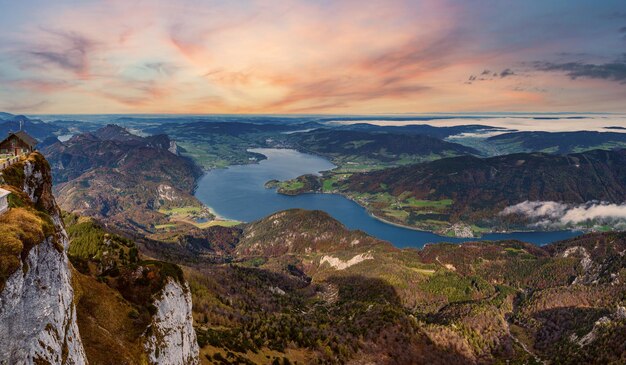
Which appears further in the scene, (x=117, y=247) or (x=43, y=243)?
(x=117, y=247)

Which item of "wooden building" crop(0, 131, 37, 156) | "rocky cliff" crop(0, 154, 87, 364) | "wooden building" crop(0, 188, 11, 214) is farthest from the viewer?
"wooden building" crop(0, 131, 37, 156)

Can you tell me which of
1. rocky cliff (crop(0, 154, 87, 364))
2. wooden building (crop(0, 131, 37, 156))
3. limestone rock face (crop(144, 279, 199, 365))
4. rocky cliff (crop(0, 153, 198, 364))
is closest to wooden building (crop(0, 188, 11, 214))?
rocky cliff (crop(0, 153, 198, 364))

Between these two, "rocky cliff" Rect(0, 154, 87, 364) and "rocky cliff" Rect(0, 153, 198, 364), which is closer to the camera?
"rocky cliff" Rect(0, 154, 87, 364)

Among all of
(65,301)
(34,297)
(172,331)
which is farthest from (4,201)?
(172,331)

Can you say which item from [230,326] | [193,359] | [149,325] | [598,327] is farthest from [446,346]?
[149,325]

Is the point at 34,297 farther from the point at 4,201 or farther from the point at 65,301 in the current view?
the point at 4,201

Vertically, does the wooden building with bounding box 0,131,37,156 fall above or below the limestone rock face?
above

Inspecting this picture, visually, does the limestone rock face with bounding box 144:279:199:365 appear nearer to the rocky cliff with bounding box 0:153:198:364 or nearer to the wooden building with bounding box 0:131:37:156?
the rocky cliff with bounding box 0:153:198:364

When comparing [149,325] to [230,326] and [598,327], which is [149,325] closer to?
[230,326]

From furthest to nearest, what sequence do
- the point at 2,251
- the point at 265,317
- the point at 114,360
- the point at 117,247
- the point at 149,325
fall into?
1. the point at 265,317
2. the point at 117,247
3. the point at 149,325
4. the point at 114,360
5. the point at 2,251
